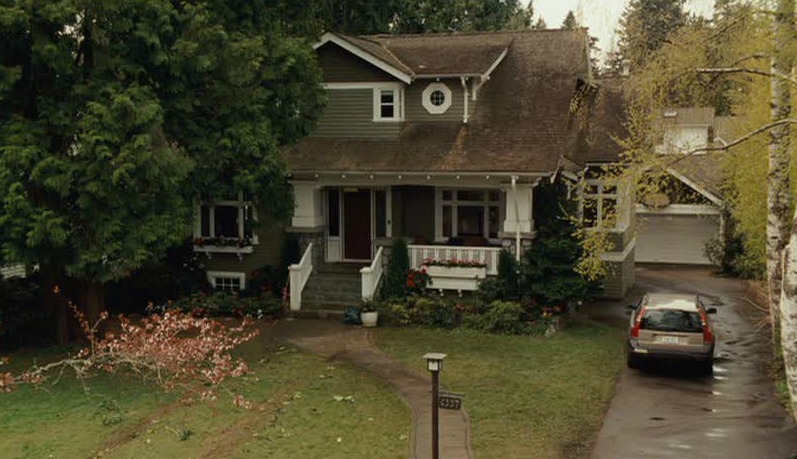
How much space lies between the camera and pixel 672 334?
16484mm

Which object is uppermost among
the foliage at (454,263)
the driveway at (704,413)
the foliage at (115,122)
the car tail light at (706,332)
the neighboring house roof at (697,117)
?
the neighboring house roof at (697,117)

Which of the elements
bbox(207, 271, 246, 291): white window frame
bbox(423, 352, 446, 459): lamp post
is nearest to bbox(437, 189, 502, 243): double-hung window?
bbox(207, 271, 246, 291): white window frame

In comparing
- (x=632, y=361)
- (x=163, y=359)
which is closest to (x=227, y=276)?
(x=163, y=359)

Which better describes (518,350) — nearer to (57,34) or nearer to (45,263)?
(45,263)

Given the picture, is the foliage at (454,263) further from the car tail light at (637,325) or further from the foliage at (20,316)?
the foliage at (20,316)

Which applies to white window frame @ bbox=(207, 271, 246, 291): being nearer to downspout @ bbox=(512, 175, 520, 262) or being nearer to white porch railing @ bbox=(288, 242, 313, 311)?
white porch railing @ bbox=(288, 242, 313, 311)

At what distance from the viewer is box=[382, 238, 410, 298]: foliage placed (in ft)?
74.4

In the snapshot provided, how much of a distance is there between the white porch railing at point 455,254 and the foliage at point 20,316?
994 centimetres

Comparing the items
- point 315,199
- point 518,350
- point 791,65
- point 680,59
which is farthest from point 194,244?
point 791,65

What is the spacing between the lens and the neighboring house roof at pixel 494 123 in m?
22.8

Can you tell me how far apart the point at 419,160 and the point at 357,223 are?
11.9 ft

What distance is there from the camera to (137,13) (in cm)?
1606

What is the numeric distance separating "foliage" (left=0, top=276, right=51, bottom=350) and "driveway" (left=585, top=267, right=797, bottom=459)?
1419 centimetres

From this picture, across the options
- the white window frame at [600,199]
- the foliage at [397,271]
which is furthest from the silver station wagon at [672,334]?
the foliage at [397,271]
